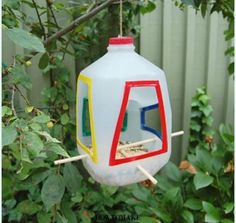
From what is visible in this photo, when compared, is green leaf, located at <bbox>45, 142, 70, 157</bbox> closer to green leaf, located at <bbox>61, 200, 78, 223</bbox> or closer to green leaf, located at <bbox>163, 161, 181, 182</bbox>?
green leaf, located at <bbox>61, 200, 78, 223</bbox>

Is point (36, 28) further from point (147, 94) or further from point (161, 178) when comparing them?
point (161, 178)

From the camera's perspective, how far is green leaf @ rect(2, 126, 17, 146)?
46 centimetres

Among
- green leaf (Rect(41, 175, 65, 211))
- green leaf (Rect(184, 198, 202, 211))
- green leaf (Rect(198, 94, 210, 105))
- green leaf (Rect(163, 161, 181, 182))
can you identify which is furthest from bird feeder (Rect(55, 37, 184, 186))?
green leaf (Rect(198, 94, 210, 105))

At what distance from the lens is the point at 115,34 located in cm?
139

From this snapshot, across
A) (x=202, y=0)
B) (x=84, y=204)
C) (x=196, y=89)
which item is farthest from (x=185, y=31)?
(x=84, y=204)

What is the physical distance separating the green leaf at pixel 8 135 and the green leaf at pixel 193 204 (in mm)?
1085

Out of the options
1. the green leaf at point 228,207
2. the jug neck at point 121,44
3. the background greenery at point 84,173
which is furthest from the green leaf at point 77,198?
the jug neck at point 121,44

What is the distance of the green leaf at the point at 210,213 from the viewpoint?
1.26 metres

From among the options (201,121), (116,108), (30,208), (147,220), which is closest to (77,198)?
(30,208)

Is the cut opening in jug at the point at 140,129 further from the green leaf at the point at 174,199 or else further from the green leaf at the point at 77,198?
the green leaf at the point at 174,199

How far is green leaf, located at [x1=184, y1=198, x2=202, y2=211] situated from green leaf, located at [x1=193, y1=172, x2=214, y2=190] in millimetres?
118

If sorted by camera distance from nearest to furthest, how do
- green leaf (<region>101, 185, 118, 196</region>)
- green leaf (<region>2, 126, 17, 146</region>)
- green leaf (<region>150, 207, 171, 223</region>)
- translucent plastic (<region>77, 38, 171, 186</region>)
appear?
green leaf (<region>2, 126, 17, 146</region>)
translucent plastic (<region>77, 38, 171, 186</region>)
green leaf (<region>150, 207, 171, 223</region>)
green leaf (<region>101, 185, 118, 196</region>)

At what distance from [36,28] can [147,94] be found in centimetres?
45

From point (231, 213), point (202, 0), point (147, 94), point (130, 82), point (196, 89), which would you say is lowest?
point (231, 213)
